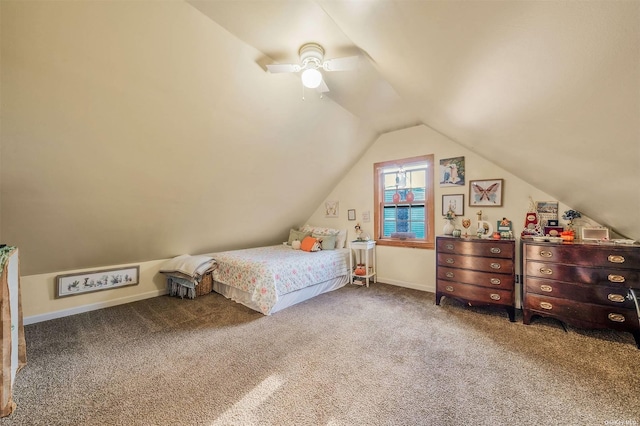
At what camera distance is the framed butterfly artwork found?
10.5ft

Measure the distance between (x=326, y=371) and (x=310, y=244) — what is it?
2.44 m

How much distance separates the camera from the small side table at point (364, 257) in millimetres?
4098

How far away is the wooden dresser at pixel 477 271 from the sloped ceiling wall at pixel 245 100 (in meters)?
0.89

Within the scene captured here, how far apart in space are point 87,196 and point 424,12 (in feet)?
10.7

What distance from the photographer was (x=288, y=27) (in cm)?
191

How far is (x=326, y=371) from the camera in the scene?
1.91m

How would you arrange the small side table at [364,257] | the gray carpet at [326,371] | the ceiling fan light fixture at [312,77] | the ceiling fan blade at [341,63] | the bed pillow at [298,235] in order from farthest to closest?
the bed pillow at [298,235] → the small side table at [364,257] → the ceiling fan light fixture at [312,77] → the ceiling fan blade at [341,63] → the gray carpet at [326,371]

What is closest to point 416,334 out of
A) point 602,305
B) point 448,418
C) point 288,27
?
point 448,418

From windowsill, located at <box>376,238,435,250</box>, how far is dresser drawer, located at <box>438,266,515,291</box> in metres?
0.65

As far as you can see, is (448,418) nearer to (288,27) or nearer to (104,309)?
(288,27)

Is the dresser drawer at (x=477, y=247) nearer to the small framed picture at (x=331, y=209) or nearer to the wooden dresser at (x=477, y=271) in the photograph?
the wooden dresser at (x=477, y=271)

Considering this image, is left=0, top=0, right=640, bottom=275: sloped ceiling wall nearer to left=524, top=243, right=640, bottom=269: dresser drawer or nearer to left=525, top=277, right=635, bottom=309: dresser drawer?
left=524, top=243, right=640, bottom=269: dresser drawer

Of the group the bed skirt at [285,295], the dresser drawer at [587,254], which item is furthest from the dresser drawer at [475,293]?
the bed skirt at [285,295]

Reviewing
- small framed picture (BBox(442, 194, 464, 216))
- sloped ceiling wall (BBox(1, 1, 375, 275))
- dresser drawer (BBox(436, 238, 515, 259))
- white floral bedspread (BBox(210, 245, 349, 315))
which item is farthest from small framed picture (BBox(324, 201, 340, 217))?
dresser drawer (BBox(436, 238, 515, 259))
